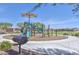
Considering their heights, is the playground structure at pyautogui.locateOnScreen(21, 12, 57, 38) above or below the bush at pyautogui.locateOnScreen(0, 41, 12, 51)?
above

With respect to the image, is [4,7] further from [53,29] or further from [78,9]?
[78,9]

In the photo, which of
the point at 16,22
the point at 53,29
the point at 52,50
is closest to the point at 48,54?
the point at 52,50

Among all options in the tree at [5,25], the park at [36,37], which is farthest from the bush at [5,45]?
the tree at [5,25]

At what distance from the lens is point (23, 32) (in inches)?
81.8

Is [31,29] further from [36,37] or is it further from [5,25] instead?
[5,25]

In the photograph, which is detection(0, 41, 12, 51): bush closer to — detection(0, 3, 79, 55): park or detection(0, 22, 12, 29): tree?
detection(0, 3, 79, 55): park

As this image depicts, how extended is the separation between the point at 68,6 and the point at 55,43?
31cm

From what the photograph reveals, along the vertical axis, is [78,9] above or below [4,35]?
above

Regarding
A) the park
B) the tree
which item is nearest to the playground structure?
the park

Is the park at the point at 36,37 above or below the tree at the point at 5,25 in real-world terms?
below

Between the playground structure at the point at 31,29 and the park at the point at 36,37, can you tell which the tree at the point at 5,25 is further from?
the playground structure at the point at 31,29

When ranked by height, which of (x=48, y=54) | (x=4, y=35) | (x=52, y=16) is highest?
(x=52, y=16)

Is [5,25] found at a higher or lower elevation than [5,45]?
higher

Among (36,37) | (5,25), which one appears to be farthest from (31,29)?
(5,25)
